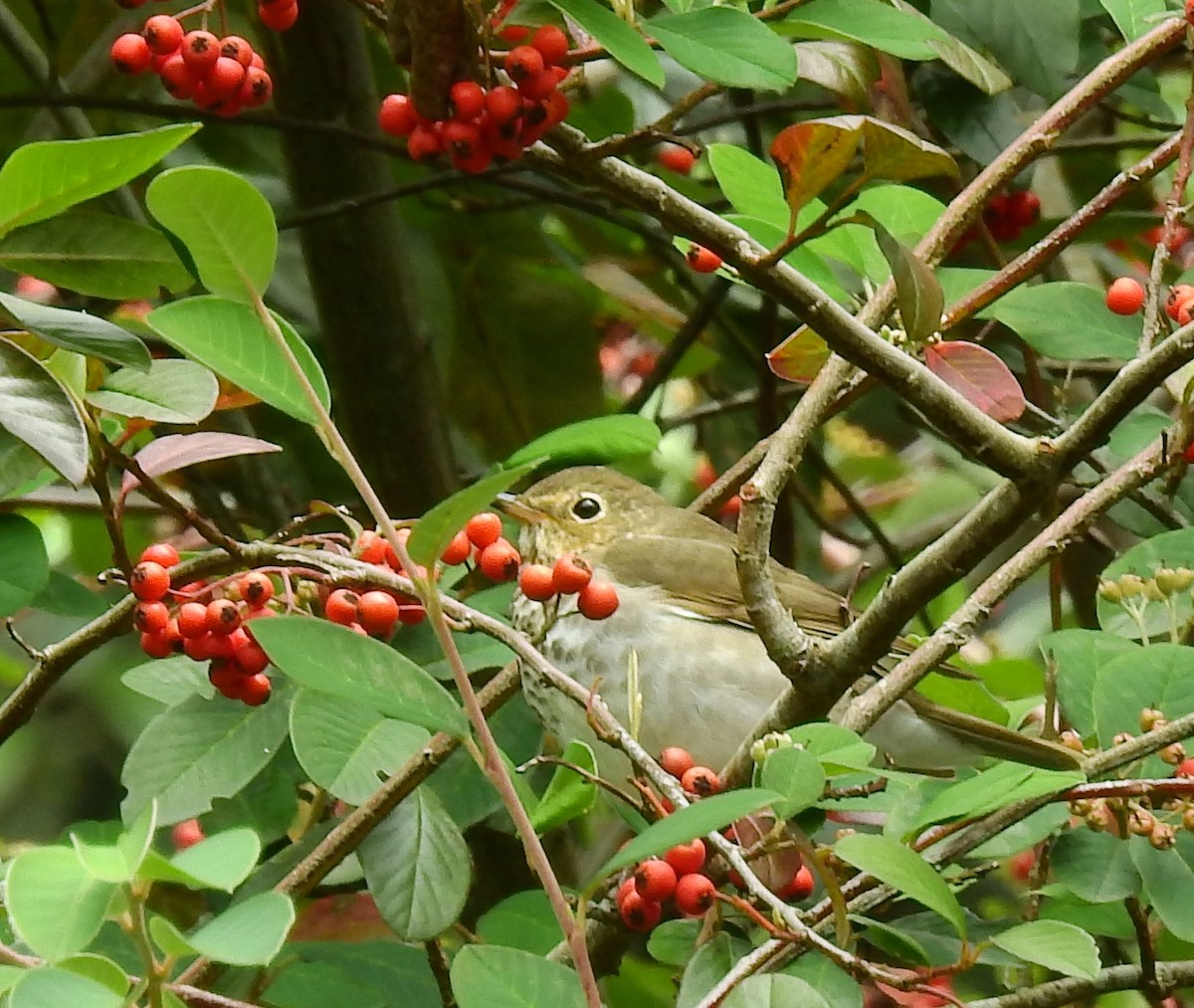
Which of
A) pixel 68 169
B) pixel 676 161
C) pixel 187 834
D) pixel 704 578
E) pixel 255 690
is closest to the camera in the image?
pixel 68 169

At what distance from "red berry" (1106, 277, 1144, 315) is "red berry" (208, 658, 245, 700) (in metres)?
1.07

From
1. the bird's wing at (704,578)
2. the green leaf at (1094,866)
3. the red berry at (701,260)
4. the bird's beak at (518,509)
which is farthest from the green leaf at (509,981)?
the bird's beak at (518,509)

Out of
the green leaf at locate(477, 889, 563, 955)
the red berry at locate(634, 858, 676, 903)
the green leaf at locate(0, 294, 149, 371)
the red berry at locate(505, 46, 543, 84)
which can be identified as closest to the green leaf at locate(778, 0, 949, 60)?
the red berry at locate(505, 46, 543, 84)

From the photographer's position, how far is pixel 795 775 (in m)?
1.28

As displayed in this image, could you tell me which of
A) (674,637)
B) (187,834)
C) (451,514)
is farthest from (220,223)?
(674,637)

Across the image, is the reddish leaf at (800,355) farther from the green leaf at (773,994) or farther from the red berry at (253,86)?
the green leaf at (773,994)

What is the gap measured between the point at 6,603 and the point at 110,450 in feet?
0.68

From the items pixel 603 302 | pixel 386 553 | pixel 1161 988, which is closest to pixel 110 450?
pixel 386 553

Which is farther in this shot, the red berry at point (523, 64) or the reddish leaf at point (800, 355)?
the reddish leaf at point (800, 355)

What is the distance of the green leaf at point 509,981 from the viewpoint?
1.14 metres

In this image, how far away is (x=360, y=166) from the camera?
3041mm

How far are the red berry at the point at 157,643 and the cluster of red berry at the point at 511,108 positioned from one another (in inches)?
21.8

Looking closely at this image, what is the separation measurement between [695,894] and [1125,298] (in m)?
0.90

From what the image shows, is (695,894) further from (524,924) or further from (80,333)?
(80,333)
